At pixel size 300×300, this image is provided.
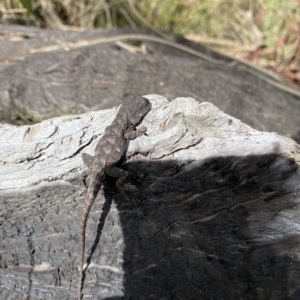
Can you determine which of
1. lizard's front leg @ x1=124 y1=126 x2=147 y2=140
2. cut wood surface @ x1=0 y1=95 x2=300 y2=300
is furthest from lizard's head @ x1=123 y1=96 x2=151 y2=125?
cut wood surface @ x1=0 y1=95 x2=300 y2=300

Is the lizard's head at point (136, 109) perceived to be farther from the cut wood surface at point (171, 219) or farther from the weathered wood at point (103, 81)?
the weathered wood at point (103, 81)

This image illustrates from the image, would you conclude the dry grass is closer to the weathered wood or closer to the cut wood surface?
the weathered wood

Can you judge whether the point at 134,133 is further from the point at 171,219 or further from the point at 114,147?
the point at 171,219

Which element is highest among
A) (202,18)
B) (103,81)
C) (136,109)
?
(136,109)

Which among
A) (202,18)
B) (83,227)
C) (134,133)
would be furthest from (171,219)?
(202,18)

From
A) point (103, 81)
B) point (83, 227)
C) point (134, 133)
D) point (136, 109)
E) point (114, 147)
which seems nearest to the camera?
point (83, 227)

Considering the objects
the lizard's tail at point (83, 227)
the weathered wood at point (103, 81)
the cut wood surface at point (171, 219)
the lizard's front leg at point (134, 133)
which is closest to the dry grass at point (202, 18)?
the weathered wood at point (103, 81)

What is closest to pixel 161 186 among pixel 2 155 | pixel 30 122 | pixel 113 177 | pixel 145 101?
pixel 113 177
